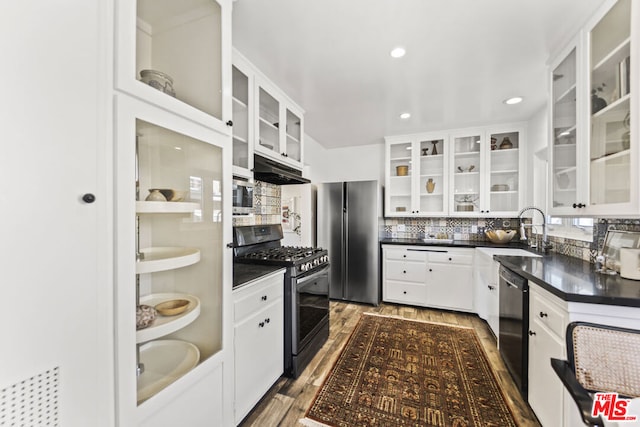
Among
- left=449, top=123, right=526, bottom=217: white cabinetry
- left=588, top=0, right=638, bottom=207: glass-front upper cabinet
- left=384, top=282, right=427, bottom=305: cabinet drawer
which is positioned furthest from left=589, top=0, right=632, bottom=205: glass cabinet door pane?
left=384, top=282, right=427, bottom=305: cabinet drawer

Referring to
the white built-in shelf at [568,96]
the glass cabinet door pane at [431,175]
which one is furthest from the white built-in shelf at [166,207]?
the glass cabinet door pane at [431,175]

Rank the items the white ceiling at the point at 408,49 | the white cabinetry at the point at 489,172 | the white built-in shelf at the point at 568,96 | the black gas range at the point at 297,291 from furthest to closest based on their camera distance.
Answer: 1. the white cabinetry at the point at 489,172
2. the black gas range at the point at 297,291
3. the white built-in shelf at the point at 568,96
4. the white ceiling at the point at 408,49

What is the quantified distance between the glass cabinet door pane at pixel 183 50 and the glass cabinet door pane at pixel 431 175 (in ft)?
10.7

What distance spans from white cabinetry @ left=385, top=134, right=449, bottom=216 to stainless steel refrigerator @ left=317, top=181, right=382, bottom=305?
0.47 m

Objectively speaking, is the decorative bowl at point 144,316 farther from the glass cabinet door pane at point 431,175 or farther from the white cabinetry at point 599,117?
the glass cabinet door pane at point 431,175

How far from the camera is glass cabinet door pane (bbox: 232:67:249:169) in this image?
193 cm

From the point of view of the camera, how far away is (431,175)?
12.8 ft

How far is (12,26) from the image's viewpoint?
2.07 ft

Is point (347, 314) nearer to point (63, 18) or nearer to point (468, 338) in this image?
point (468, 338)

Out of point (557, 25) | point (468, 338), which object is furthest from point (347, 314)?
point (557, 25)

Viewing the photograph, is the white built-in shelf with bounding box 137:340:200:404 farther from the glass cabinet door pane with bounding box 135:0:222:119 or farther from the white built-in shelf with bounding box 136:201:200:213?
the glass cabinet door pane with bounding box 135:0:222:119

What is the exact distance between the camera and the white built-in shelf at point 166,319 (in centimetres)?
99

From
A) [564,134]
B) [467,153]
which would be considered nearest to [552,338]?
[564,134]

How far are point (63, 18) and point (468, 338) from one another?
355 cm
